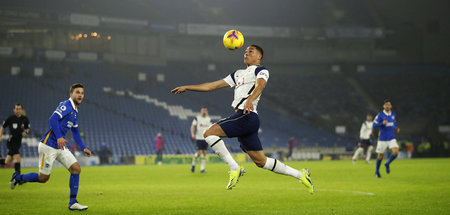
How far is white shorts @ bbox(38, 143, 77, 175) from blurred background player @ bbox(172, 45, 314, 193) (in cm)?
258

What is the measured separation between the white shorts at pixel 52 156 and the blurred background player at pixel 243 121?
8.47 feet

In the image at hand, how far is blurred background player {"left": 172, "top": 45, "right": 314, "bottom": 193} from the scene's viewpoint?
29.6 feet

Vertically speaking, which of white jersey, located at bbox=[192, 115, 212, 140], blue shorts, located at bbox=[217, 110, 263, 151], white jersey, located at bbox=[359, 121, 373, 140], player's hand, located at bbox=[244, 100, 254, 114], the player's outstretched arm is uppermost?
white jersey, located at bbox=[359, 121, 373, 140]

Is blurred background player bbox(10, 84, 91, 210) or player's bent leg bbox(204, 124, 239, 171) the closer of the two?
player's bent leg bbox(204, 124, 239, 171)

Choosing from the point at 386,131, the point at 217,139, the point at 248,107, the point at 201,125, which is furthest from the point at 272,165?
the point at 201,125

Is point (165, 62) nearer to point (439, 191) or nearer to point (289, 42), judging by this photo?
point (289, 42)

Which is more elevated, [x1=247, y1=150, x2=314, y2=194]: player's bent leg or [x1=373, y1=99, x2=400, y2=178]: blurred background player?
[x1=373, y1=99, x2=400, y2=178]: blurred background player

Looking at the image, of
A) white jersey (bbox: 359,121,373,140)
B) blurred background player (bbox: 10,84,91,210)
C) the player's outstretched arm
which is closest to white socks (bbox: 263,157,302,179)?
the player's outstretched arm

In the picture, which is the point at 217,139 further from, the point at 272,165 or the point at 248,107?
the point at 272,165

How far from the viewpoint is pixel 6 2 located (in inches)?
1706

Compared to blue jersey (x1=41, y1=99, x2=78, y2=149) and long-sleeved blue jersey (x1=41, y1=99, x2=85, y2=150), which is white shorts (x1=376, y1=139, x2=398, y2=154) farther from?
blue jersey (x1=41, y1=99, x2=78, y2=149)

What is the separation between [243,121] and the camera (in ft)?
29.6

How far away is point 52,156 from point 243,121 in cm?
383

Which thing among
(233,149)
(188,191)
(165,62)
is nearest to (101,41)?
(165,62)
